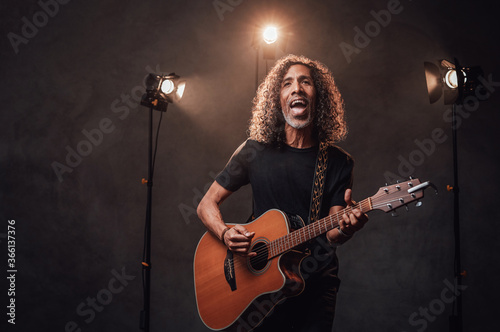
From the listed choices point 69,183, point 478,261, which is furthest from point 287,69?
point 478,261


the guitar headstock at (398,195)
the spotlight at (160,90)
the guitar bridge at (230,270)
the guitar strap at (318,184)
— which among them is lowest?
the guitar bridge at (230,270)

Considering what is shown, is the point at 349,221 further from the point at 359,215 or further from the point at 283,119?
the point at 283,119

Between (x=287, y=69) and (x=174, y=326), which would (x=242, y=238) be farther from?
(x=174, y=326)

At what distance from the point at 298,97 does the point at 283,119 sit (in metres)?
0.19

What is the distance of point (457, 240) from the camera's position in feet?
10.3

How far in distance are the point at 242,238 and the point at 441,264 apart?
2440mm

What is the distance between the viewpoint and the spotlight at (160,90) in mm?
3113

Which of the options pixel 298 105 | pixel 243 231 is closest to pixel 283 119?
pixel 298 105

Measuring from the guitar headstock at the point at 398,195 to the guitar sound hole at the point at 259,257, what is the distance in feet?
1.89

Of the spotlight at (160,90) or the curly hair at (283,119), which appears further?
the spotlight at (160,90)

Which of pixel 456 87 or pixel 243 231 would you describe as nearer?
pixel 243 231

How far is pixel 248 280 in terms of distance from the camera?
1983mm

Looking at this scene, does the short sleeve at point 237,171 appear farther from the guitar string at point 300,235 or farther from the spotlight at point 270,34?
the spotlight at point 270,34

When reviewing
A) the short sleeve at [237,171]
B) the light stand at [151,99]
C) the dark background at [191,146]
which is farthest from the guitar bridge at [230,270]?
the dark background at [191,146]
